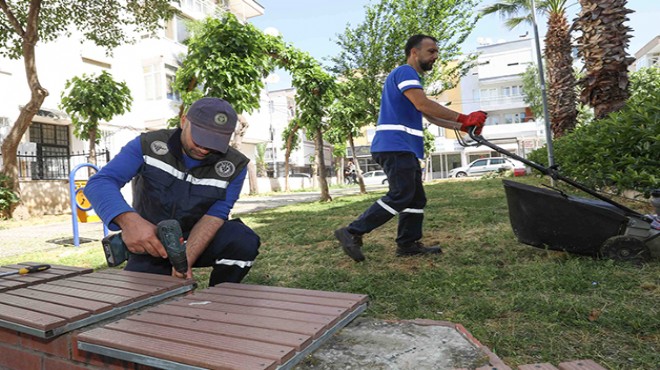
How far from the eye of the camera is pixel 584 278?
284cm

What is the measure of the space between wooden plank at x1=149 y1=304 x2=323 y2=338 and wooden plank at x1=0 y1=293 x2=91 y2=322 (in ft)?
0.89

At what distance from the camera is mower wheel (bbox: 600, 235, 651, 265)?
9.95 ft

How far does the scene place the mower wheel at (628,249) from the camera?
3033mm

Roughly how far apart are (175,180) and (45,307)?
967mm

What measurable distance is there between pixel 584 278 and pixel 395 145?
1.69m

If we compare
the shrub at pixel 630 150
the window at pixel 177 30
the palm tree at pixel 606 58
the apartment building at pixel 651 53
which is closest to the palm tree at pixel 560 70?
the palm tree at pixel 606 58

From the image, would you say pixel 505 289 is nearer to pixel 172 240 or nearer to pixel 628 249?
pixel 628 249

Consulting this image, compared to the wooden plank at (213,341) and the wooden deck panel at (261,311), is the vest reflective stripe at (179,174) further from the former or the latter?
the wooden plank at (213,341)

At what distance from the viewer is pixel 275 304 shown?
5.06 ft

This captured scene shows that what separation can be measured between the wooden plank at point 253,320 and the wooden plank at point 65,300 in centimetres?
22

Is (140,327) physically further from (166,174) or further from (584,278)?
(584,278)

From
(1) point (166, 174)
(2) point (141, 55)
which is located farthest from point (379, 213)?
(2) point (141, 55)

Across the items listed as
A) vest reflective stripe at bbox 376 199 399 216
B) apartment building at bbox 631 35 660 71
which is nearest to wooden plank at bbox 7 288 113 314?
vest reflective stripe at bbox 376 199 399 216

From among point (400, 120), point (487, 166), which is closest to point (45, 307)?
point (400, 120)
